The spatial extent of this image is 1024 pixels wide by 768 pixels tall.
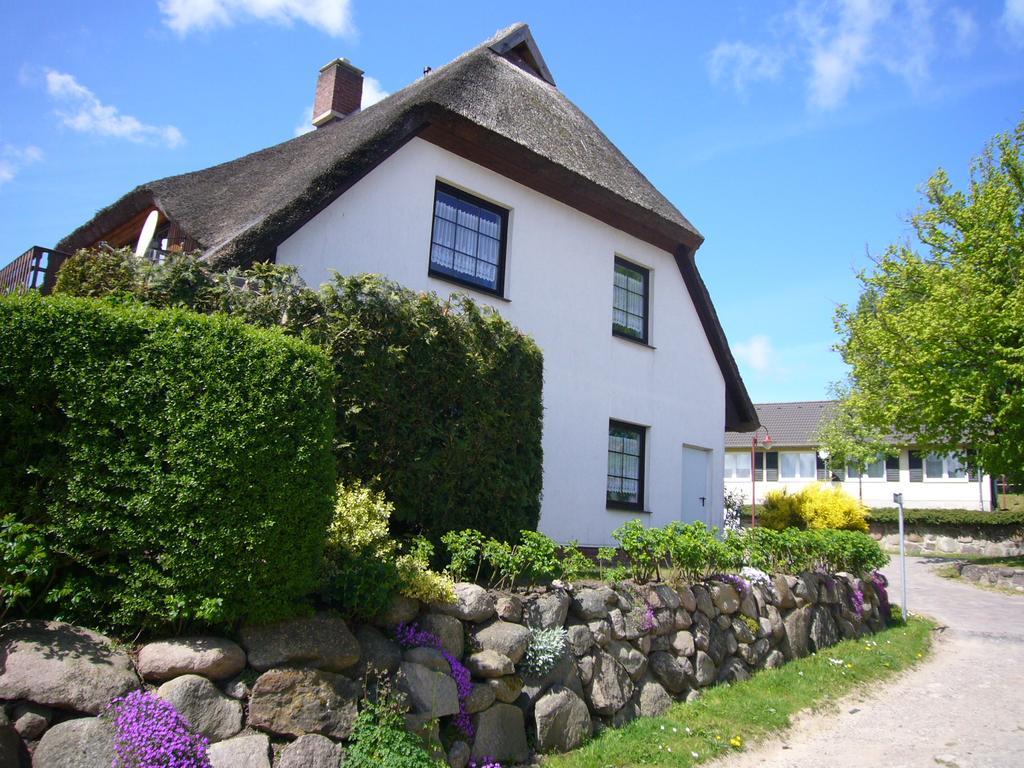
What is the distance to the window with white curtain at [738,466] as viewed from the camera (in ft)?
145

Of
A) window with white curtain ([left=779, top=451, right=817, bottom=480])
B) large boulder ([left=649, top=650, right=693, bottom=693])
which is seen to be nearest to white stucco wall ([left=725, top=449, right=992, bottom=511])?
window with white curtain ([left=779, top=451, right=817, bottom=480])

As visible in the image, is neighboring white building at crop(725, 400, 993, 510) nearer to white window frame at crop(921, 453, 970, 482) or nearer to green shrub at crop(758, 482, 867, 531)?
white window frame at crop(921, 453, 970, 482)

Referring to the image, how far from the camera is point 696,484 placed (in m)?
14.1

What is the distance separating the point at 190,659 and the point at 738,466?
43010 mm

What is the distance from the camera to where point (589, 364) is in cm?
1210

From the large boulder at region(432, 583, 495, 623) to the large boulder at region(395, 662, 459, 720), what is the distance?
0.55m

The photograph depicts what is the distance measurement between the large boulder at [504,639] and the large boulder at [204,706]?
205 cm

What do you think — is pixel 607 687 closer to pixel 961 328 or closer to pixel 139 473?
pixel 139 473

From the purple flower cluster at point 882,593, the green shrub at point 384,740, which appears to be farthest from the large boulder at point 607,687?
the purple flower cluster at point 882,593

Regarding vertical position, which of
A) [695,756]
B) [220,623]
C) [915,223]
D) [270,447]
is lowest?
[695,756]

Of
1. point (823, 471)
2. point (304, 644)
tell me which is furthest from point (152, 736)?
point (823, 471)

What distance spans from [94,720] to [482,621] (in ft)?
9.24

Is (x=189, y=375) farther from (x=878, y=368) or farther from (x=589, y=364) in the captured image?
(x=878, y=368)

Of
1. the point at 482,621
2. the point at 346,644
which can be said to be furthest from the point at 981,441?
the point at 346,644
